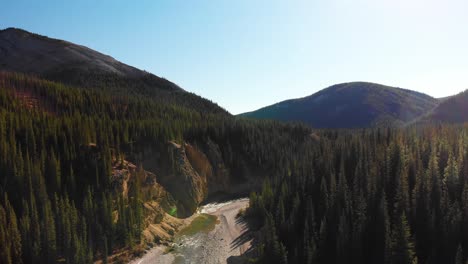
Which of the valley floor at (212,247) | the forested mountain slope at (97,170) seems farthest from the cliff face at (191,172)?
the valley floor at (212,247)

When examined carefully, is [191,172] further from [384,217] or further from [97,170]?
[384,217]

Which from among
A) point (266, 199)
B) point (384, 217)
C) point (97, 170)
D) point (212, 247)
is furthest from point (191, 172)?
point (384, 217)

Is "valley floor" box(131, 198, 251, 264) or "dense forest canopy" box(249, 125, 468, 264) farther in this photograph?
"valley floor" box(131, 198, 251, 264)

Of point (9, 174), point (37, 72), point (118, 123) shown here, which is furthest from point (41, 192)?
point (37, 72)

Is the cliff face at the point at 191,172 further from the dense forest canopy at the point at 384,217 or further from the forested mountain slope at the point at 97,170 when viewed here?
the dense forest canopy at the point at 384,217

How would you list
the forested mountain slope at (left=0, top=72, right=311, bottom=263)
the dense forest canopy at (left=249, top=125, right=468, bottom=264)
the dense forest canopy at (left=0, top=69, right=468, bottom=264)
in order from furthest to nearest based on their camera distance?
the forested mountain slope at (left=0, top=72, right=311, bottom=263) < the dense forest canopy at (left=0, top=69, right=468, bottom=264) < the dense forest canopy at (left=249, top=125, right=468, bottom=264)

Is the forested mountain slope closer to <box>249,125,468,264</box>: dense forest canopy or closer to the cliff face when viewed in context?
the cliff face

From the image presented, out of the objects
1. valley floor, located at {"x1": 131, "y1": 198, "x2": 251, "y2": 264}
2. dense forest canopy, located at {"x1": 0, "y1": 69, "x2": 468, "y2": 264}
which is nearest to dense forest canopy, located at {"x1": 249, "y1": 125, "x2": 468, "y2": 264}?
dense forest canopy, located at {"x1": 0, "y1": 69, "x2": 468, "y2": 264}

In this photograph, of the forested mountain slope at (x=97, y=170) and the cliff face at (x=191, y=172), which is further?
the cliff face at (x=191, y=172)

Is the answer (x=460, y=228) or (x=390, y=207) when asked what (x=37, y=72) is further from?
(x=460, y=228)
